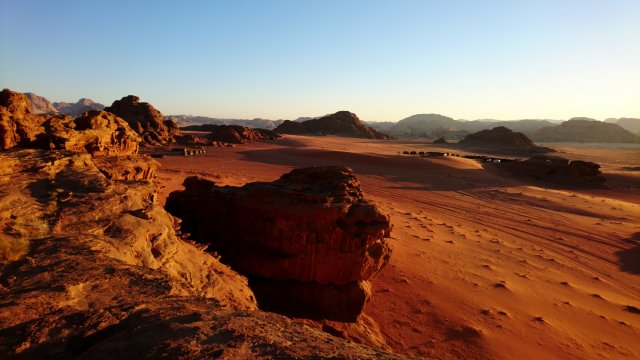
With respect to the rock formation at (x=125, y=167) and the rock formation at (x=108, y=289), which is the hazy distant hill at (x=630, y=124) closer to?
the rock formation at (x=125, y=167)

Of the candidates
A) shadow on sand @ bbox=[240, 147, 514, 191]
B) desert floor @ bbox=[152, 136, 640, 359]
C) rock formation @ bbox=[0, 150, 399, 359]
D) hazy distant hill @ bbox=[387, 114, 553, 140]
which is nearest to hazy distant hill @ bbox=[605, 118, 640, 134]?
hazy distant hill @ bbox=[387, 114, 553, 140]

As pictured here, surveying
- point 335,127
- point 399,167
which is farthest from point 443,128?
point 399,167

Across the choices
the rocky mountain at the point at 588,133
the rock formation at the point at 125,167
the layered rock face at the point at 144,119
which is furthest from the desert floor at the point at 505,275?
the rocky mountain at the point at 588,133

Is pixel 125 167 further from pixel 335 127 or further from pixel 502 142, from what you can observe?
pixel 335 127

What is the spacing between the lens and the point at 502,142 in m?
54.5

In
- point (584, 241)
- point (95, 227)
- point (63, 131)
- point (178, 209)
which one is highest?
point (63, 131)

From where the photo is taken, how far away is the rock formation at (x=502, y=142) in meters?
50.3

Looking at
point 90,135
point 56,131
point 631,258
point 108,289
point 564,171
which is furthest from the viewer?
point 564,171

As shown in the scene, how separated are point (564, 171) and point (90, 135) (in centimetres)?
2681

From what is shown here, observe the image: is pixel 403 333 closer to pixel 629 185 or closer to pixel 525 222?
pixel 525 222

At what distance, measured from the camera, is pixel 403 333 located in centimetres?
572

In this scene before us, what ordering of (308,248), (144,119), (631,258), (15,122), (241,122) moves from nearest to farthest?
(15,122) < (308,248) < (631,258) < (144,119) < (241,122)

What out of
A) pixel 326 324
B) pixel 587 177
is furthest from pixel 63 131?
pixel 587 177

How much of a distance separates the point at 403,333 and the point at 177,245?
3.58 meters
